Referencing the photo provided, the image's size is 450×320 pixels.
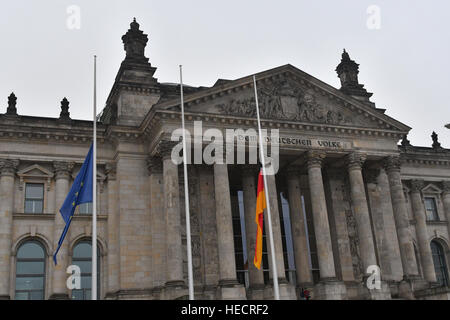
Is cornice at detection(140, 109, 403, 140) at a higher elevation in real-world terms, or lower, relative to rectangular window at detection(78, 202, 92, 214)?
higher

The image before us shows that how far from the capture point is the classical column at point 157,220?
35656mm

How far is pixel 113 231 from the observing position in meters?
37.2

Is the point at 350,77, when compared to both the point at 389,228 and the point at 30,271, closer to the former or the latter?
the point at 389,228

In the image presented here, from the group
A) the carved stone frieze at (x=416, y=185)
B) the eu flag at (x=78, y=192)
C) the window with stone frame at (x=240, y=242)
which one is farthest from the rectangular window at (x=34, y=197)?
the carved stone frieze at (x=416, y=185)

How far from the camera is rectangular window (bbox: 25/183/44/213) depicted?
3685 centimetres

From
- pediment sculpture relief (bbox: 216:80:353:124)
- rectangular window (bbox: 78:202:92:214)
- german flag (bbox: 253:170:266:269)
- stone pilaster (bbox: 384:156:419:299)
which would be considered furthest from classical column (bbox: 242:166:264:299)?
german flag (bbox: 253:170:266:269)

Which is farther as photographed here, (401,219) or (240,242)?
(240,242)

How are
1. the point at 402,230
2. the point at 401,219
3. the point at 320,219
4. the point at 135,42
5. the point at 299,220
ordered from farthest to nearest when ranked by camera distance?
the point at 135,42, the point at 299,220, the point at 401,219, the point at 402,230, the point at 320,219

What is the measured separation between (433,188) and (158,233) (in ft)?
88.4

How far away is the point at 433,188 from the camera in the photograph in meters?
49.8

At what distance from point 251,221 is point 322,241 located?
5352mm

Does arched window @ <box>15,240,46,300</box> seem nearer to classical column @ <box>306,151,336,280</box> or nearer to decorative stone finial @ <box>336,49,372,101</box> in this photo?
classical column @ <box>306,151,336,280</box>

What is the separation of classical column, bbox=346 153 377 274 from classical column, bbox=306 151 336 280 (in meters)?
2.45

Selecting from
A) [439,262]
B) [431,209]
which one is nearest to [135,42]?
[431,209]
